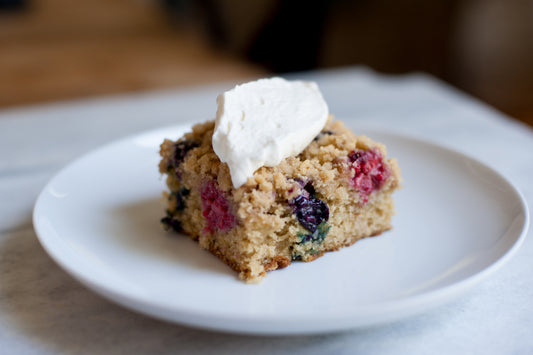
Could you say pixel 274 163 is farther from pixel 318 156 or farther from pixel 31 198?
pixel 31 198

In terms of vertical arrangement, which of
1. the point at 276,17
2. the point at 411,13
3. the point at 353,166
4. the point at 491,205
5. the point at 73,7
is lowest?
the point at 73,7

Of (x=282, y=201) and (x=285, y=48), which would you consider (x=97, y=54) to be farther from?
(x=282, y=201)

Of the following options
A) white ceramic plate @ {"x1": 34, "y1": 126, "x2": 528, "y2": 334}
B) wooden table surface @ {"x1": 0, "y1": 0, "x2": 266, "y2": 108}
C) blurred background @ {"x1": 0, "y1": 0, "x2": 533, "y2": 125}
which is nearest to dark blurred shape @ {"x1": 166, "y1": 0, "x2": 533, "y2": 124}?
blurred background @ {"x1": 0, "y1": 0, "x2": 533, "y2": 125}

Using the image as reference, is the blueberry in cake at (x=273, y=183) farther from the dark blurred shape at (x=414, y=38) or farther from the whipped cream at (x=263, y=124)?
the dark blurred shape at (x=414, y=38)

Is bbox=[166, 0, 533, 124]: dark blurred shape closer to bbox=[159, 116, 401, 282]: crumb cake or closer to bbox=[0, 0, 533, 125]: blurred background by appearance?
bbox=[0, 0, 533, 125]: blurred background

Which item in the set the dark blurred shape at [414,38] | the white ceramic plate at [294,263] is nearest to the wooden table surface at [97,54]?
the dark blurred shape at [414,38]

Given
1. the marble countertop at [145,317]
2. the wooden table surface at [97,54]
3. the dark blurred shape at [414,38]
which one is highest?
the marble countertop at [145,317]

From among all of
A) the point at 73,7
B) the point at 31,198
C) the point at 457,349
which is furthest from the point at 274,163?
the point at 73,7
